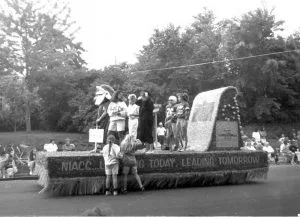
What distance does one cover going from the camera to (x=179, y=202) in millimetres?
9430

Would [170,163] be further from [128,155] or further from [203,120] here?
[203,120]

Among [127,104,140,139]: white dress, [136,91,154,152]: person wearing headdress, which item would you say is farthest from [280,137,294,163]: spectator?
[127,104,140,139]: white dress

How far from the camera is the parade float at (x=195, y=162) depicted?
425 inches

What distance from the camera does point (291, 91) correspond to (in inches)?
1368

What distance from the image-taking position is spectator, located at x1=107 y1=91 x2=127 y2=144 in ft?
38.4

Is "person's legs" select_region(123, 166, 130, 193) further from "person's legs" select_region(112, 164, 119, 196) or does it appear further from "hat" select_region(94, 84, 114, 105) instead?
"hat" select_region(94, 84, 114, 105)

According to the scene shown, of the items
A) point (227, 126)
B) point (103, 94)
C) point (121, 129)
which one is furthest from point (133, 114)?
point (227, 126)

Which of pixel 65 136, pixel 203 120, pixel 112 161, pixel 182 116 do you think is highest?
pixel 182 116

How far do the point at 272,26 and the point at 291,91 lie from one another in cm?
509

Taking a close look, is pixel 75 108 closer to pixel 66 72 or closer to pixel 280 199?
pixel 66 72

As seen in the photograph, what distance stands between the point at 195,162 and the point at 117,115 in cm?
239

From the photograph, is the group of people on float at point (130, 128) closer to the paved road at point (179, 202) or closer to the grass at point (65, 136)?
the paved road at point (179, 202)

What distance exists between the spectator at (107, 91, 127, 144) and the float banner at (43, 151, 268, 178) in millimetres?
931

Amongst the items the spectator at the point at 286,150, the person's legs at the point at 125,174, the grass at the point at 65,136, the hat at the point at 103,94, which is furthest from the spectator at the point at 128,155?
the grass at the point at 65,136
